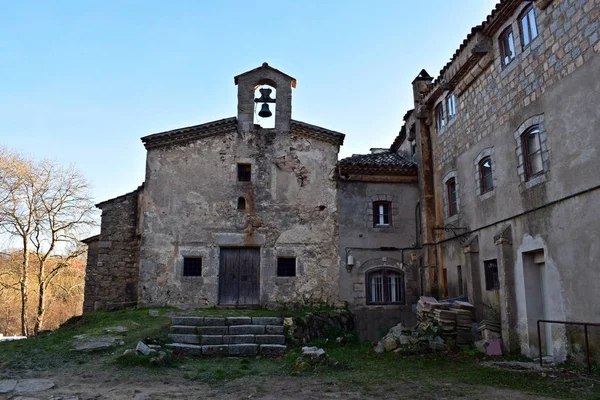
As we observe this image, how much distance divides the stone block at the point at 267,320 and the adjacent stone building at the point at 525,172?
5.21 m

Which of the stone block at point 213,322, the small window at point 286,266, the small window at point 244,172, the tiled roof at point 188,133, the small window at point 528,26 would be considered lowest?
the stone block at point 213,322

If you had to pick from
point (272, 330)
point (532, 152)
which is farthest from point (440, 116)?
point (272, 330)

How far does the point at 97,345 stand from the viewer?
9.79 meters

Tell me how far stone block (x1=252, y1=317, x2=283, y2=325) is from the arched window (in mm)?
4554

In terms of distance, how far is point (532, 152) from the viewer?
9930mm

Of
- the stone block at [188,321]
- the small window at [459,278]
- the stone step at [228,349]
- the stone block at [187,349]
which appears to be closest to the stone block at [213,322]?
the stone block at [188,321]

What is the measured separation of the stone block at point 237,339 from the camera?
34.5 feet

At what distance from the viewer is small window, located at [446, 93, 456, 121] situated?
13.8m

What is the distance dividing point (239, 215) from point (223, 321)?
4.62 m

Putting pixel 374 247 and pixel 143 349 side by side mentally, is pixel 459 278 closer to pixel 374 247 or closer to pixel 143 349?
pixel 374 247

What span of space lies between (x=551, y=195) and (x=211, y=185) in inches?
404

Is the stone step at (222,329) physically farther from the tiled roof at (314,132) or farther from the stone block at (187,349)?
the tiled roof at (314,132)

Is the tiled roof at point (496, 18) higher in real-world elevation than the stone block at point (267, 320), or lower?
higher

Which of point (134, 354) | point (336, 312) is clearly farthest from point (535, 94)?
point (134, 354)
